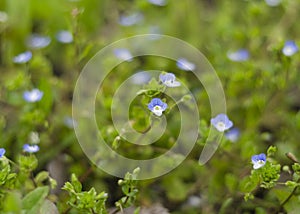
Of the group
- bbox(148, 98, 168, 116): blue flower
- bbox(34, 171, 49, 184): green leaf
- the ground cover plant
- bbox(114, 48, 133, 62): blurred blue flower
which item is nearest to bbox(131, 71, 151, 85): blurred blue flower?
the ground cover plant

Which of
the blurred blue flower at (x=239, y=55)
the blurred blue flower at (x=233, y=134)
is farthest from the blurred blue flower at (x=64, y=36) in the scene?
the blurred blue flower at (x=233, y=134)

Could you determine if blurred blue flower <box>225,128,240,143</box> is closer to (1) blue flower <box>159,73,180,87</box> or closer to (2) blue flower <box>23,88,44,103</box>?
(1) blue flower <box>159,73,180,87</box>

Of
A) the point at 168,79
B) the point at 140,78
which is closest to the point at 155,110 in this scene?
the point at 168,79

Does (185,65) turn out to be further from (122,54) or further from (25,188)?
(25,188)

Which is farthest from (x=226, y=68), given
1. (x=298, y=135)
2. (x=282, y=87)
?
(x=298, y=135)

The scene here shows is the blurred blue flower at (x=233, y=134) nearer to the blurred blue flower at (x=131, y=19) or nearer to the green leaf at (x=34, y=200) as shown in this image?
the green leaf at (x=34, y=200)

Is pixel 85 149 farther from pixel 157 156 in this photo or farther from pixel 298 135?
pixel 298 135
